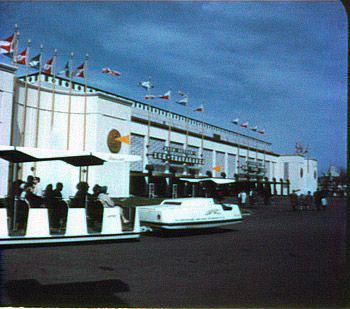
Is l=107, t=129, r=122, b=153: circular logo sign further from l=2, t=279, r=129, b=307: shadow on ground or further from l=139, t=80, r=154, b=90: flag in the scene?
l=2, t=279, r=129, b=307: shadow on ground

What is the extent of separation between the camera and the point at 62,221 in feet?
32.0

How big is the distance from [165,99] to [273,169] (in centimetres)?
3997

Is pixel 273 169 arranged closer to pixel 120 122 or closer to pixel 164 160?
pixel 164 160

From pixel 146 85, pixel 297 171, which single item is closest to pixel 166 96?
pixel 146 85

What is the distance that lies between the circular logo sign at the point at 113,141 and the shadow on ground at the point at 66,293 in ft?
82.5

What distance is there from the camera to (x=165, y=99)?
4138 cm

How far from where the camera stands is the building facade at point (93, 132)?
2569 centimetres

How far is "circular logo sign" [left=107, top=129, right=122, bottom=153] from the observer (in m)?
30.6

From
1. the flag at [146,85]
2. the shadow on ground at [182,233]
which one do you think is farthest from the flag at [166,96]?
the shadow on ground at [182,233]

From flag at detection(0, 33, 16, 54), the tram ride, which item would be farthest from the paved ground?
flag at detection(0, 33, 16, 54)

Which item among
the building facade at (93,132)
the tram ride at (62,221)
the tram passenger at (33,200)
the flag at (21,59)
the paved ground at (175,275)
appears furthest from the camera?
the flag at (21,59)

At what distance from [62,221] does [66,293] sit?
191 inches

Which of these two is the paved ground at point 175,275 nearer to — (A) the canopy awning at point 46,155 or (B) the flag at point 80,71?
(A) the canopy awning at point 46,155

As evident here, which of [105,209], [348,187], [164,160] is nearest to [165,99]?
[164,160]
